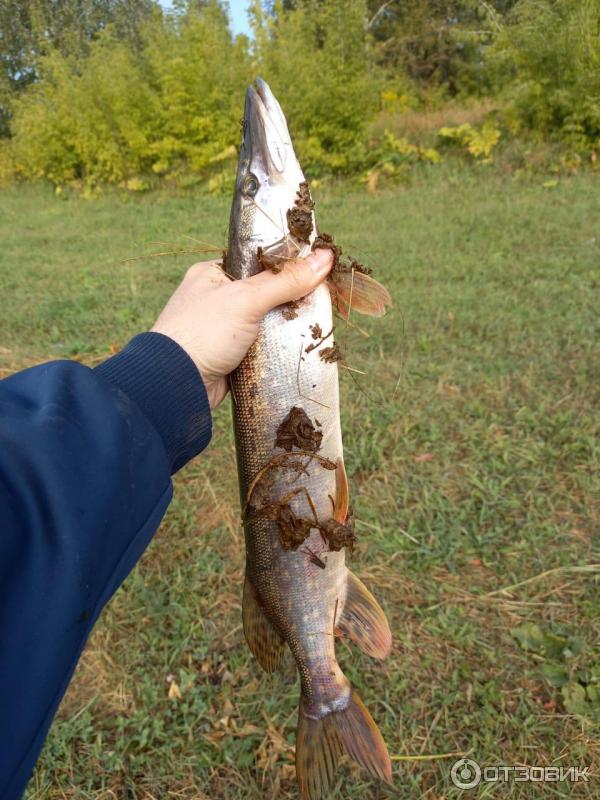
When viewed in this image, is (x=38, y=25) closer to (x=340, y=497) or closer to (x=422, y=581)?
(x=422, y=581)

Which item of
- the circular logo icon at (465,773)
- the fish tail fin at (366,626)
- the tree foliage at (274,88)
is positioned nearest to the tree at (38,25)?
the tree foliage at (274,88)

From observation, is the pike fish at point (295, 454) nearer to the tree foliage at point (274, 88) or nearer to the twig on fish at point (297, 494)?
the twig on fish at point (297, 494)

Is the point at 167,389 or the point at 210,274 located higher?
the point at 210,274

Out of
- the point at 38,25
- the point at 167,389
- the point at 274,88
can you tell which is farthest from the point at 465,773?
the point at 38,25

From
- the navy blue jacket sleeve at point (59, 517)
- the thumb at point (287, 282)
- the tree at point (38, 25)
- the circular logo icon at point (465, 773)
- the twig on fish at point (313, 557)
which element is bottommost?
the circular logo icon at point (465, 773)

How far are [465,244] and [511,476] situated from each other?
15.1 feet

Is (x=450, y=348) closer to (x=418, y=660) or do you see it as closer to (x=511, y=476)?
(x=511, y=476)

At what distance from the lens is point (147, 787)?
237 centimetres

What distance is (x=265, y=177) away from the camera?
185cm

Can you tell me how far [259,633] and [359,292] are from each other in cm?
110

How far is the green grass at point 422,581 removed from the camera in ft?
7.99

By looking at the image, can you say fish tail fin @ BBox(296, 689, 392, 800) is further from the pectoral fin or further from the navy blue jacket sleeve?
the navy blue jacket sleeve

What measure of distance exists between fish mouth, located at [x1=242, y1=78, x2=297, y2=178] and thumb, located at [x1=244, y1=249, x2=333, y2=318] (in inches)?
11.4

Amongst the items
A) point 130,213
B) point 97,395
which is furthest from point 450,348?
point 130,213
